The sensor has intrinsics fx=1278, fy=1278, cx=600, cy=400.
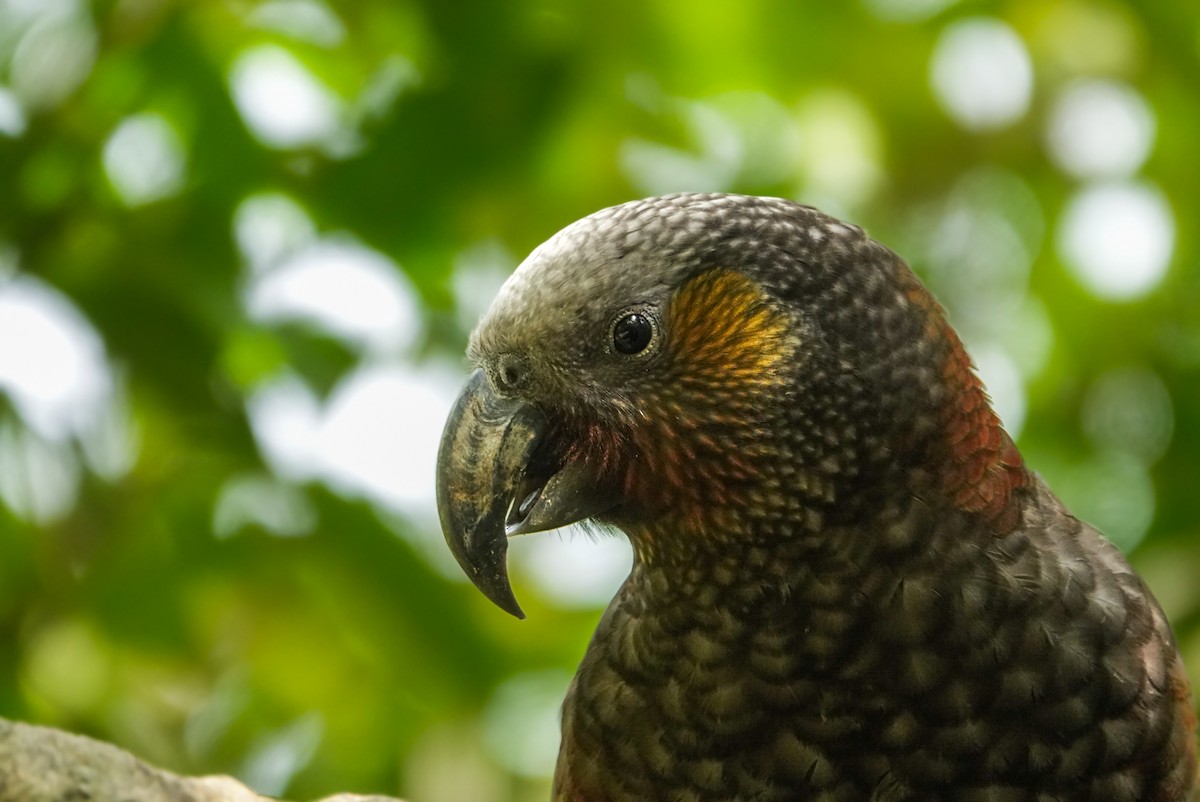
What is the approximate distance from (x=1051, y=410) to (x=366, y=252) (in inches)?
78.0

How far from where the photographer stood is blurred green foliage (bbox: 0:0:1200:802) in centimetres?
214

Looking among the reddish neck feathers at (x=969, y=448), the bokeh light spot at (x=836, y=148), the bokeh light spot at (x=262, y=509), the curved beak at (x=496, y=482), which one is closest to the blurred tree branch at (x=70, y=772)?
the curved beak at (x=496, y=482)

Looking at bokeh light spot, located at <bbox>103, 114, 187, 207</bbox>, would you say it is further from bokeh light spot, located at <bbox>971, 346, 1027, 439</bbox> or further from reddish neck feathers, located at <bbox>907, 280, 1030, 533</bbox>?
bokeh light spot, located at <bbox>971, 346, 1027, 439</bbox>

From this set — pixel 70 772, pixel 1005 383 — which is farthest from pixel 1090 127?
pixel 70 772

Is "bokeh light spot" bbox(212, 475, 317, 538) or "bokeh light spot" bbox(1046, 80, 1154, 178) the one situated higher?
"bokeh light spot" bbox(1046, 80, 1154, 178)

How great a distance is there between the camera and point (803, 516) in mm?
1533

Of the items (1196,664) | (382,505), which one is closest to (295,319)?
(382,505)

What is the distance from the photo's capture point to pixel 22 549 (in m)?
2.15

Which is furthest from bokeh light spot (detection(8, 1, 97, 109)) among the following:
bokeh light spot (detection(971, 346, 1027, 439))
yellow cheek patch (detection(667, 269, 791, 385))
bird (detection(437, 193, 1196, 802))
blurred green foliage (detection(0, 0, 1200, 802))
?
bokeh light spot (detection(971, 346, 1027, 439))

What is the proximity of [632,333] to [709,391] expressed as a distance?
0.12 metres

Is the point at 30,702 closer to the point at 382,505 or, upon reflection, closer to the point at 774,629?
A: the point at 382,505

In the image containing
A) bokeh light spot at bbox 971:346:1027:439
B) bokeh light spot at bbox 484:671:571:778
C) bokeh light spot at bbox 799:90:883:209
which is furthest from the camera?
bokeh light spot at bbox 971:346:1027:439

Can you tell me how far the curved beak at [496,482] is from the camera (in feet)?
5.13

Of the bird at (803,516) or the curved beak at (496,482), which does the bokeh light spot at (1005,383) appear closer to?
the bird at (803,516)
